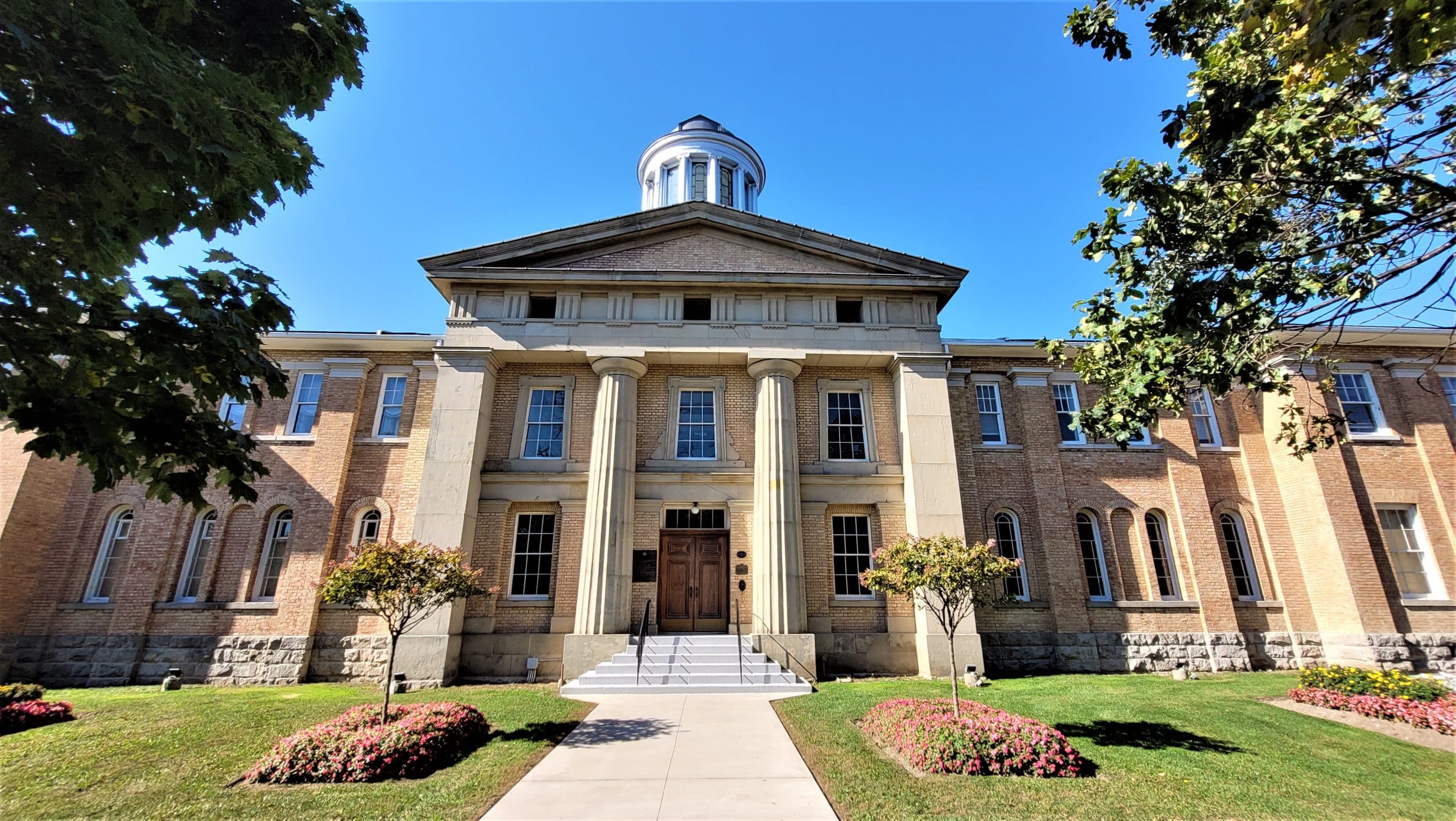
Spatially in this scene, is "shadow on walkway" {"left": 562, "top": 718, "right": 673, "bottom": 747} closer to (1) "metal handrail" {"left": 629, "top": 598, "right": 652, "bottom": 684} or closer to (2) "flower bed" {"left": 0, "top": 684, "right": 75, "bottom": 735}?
(1) "metal handrail" {"left": 629, "top": 598, "right": 652, "bottom": 684}

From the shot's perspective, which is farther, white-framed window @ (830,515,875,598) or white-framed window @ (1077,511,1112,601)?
white-framed window @ (1077,511,1112,601)

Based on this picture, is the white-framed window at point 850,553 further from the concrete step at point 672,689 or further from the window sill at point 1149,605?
the window sill at point 1149,605

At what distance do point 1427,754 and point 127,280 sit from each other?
17787 mm

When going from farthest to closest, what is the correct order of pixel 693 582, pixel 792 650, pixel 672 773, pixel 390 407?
1. pixel 390 407
2. pixel 693 582
3. pixel 792 650
4. pixel 672 773

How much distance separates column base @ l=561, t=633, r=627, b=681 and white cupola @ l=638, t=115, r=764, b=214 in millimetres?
Result: 18678

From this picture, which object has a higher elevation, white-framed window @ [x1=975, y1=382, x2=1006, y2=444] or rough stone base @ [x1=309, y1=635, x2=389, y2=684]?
white-framed window @ [x1=975, y1=382, x2=1006, y2=444]

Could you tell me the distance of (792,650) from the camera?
14680 mm

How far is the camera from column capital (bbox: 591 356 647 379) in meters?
16.9

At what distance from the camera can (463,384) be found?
54.7 ft

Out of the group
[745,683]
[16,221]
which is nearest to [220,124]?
[16,221]

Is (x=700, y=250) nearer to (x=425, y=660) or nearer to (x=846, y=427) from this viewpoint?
(x=846, y=427)

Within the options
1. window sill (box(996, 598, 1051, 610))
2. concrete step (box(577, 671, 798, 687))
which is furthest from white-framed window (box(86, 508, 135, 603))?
window sill (box(996, 598, 1051, 610))

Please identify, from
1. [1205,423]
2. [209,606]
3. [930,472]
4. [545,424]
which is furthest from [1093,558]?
[209,606]

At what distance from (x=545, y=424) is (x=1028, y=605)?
585 inches
